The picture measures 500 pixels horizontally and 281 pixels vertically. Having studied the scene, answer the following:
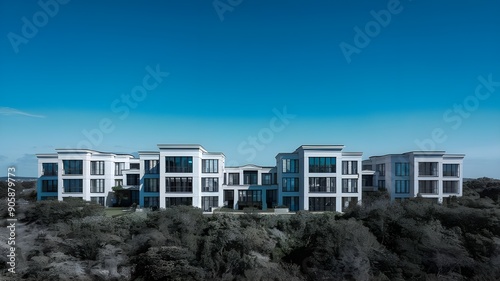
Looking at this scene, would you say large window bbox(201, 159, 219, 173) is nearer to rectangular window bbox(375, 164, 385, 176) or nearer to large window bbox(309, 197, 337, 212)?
large window bbox(309, 197, 337, 212)

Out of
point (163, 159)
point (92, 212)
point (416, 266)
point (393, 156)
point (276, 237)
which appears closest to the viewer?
point (416, 266)

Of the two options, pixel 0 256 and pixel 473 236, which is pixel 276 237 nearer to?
pixel 473 236

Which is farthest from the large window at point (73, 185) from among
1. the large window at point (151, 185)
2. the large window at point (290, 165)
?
the large window at point (290, 165)

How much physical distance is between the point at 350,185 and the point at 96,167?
92.7ft

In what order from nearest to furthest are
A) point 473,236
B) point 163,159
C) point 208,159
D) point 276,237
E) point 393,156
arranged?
point 473,236, point 276,237, point 163,159, point 208,159, point 393,156

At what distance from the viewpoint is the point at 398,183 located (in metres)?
33.5

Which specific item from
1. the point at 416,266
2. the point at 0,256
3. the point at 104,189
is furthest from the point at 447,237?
the point at 104,189

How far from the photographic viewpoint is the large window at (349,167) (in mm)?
31750

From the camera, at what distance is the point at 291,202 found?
104 ft

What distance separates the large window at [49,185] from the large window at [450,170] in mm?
42779

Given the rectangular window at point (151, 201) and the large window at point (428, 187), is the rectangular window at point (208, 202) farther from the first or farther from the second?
the large window at point (428, 187)

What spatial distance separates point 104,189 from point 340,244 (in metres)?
27.8

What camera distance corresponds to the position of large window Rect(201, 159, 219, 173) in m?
31.5

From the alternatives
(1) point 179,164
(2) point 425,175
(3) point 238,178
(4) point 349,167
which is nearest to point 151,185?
(1) point 179,164
